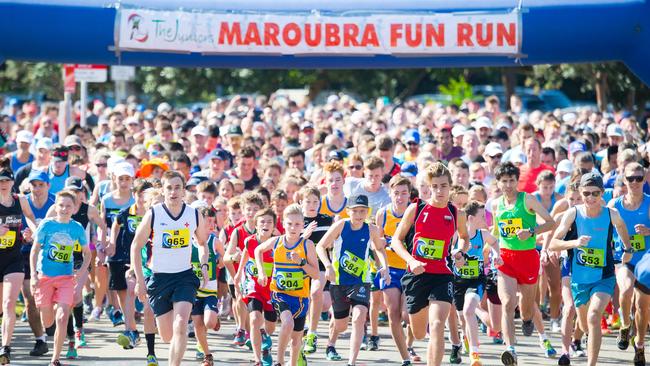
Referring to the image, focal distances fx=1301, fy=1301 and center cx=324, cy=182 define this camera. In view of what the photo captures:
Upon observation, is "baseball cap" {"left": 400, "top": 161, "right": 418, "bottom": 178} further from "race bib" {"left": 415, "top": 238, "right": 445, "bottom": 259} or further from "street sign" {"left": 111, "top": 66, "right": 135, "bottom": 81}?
"street sign" {"left": 111, "top": 66, "right": 135, "bottom": 81}

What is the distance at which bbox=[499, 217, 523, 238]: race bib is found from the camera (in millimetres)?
11430

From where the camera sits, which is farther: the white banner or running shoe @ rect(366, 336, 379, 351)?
the white banner

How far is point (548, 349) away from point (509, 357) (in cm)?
107

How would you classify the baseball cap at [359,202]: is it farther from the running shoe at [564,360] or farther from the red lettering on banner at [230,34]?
the red lettering on banner at [230,34]

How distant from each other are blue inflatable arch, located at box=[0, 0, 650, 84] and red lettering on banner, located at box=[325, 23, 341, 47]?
136mm

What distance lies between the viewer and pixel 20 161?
52.3 ft

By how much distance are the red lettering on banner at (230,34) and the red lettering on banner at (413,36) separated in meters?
1.73

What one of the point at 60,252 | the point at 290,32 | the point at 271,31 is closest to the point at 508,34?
the point at 290,32

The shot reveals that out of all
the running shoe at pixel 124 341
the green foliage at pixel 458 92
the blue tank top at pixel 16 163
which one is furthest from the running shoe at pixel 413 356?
the green foliage at pixel 458 92

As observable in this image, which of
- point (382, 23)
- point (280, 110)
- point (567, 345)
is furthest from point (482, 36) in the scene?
point (280, 110)

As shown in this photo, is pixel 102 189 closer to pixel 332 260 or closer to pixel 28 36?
pixel 28 36

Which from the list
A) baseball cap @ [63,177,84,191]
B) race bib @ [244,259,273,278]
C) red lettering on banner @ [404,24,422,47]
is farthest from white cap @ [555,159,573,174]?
baseball cap @ [63,177,84,191]

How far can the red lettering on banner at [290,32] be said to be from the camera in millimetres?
13430

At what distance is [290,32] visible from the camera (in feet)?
44.1
